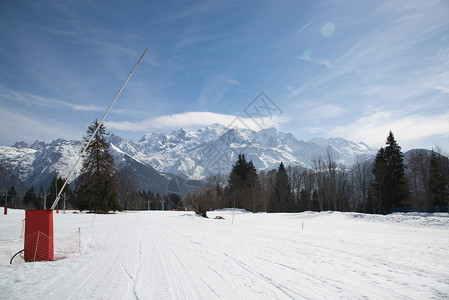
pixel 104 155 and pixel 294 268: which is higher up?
pixel 104 155

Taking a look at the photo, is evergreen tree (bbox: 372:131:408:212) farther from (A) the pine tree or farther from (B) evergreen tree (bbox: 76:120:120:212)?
(B) evergreen tree (bbox: 76:120:120:212)

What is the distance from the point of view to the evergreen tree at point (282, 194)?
65.2 m

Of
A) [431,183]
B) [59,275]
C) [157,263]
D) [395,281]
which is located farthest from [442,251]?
[431,183]

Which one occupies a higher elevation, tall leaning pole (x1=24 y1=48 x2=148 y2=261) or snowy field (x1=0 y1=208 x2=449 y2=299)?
tall leaning pole (x1=24 y1=48 x2=148 y2=261)

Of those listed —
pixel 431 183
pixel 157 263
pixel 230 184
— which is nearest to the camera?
pixel 157 263

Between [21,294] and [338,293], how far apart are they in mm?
6490

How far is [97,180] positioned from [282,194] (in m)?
43.7

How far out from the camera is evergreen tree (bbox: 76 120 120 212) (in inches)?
1585

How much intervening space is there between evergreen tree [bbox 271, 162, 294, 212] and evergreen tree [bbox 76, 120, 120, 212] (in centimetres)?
4056

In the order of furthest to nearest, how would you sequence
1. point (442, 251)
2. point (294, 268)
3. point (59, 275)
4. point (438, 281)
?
point (442, 251) < point (294, 268) < point (59, 275) < point (438, 281)

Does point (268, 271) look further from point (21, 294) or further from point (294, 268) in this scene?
point (21, 294)

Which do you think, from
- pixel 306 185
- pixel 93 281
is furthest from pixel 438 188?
pixel 93 281

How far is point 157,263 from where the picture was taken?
25.2 ft

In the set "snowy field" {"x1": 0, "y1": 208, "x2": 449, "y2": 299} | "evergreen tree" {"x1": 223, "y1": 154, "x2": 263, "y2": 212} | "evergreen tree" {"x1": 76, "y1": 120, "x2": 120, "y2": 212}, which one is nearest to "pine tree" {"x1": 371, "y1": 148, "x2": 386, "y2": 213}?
"evergreen tree" {"x1": 223, "y1": 154, "x2": 263, "y2": 212}
